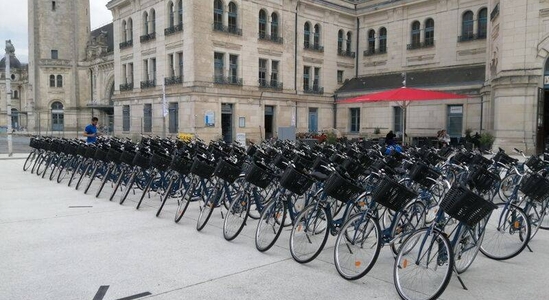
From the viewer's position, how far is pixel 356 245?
5012 mm

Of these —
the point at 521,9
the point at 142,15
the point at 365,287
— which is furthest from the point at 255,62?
the point at 365,287

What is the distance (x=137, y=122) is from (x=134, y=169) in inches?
1014

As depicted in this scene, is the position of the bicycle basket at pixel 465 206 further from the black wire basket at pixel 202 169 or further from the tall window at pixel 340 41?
the tall window at pixel 340 41

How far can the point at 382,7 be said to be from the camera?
113 ft

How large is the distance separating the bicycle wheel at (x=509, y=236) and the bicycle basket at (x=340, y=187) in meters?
1.82

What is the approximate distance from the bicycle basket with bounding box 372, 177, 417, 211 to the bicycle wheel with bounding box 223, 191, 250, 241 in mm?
2094

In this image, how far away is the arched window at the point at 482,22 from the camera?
29.2 m

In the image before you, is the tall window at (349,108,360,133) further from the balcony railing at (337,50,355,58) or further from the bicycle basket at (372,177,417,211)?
the bicycle basket at (372,177,417,211)

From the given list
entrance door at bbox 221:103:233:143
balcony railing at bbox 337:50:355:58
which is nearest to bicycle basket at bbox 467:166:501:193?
entrance door at bbox 221:103:233:143

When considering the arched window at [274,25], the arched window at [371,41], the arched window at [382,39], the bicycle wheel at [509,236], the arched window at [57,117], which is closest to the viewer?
the bicycle wheel at [509,236]

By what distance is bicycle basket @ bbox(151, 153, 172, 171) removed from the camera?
325 inches

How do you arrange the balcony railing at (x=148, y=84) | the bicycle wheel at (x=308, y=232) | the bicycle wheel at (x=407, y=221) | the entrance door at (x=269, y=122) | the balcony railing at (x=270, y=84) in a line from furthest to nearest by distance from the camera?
the entrance door at (x=269, y=122) < the balcony railing at (x=148, y=84) < the balcony railing at (x=270, y=84) < the bicycle wheel at (x=308, y=232) < the bicycle wheel at (x=407, y=221)

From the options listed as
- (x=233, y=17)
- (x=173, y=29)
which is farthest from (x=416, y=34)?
(x=173, y=29)

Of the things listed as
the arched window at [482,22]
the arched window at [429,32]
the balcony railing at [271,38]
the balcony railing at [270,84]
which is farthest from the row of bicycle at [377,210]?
the arched window at [429,32]
